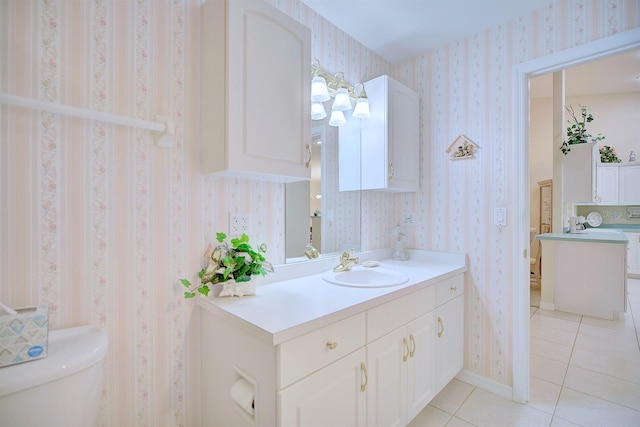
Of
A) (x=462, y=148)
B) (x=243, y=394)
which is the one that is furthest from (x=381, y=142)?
(x=243, y=394)

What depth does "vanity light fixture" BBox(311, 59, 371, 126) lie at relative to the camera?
168cm

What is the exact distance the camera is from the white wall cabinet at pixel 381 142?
1944 millimetres

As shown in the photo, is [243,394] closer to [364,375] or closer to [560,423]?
[364,375]

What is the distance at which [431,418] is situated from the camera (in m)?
1.66

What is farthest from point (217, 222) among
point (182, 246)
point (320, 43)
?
point (320, 43)

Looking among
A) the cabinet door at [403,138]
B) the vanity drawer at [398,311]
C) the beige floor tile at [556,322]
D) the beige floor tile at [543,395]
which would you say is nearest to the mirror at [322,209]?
the cabinet door at [403,138]

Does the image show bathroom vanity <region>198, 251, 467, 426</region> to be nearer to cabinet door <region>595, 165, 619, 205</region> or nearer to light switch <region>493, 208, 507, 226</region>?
light switch <region>493, 208, 507, 226</region>

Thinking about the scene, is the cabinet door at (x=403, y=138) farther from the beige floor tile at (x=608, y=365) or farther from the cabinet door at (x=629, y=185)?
the cabinet door at (x=629, y=185)

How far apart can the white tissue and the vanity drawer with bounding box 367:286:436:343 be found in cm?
51

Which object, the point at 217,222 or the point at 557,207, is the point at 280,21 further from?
the point at 557,207

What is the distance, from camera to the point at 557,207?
366 centimetres

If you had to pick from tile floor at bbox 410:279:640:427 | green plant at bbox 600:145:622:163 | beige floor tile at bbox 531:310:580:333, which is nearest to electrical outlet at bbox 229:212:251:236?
tile floor at bbox 410:279:640:427

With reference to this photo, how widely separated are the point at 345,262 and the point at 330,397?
85cm

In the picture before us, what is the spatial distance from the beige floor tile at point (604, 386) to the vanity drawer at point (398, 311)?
1268 mm
